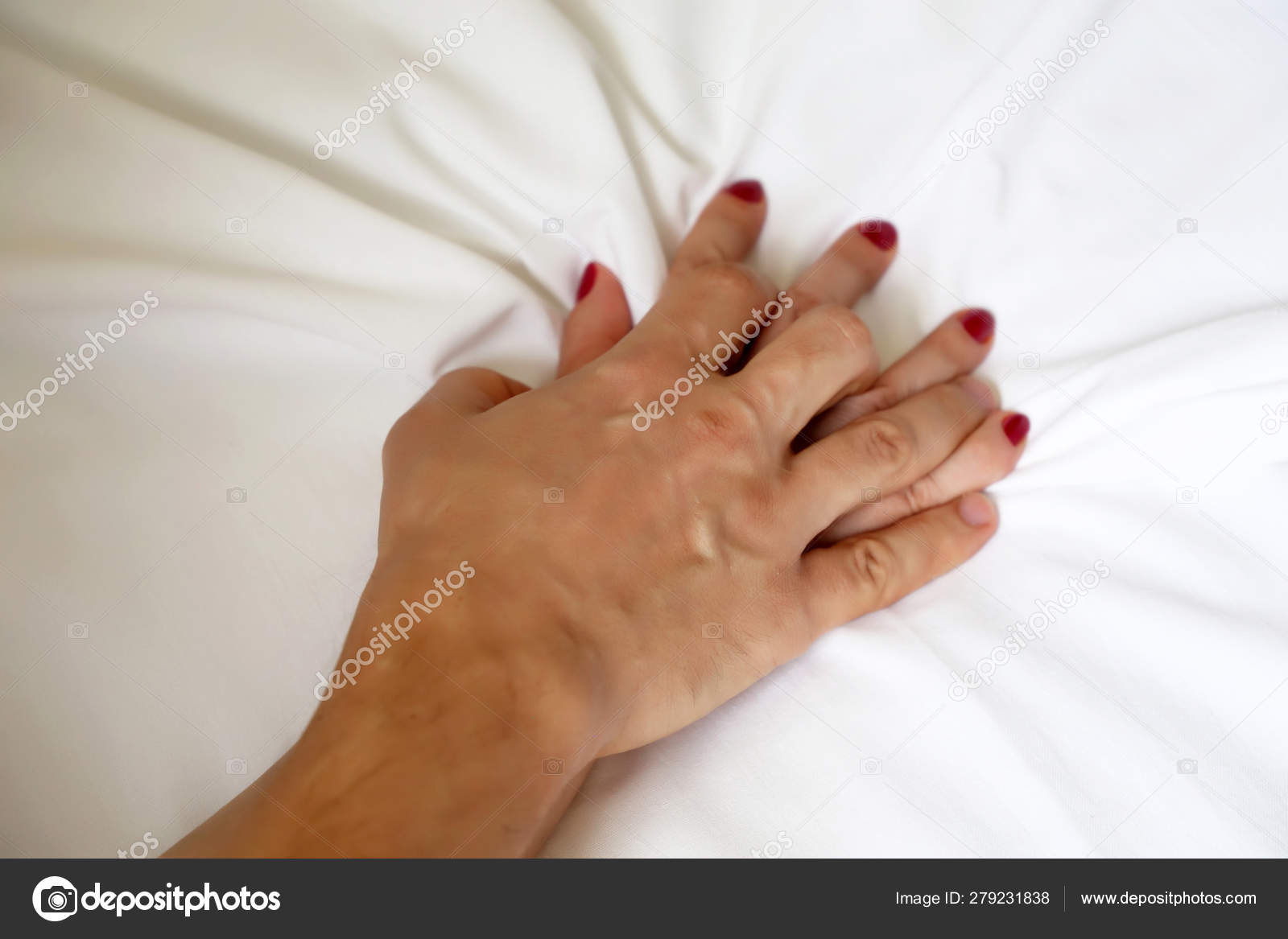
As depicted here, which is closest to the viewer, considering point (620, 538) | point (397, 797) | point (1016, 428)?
point (397, 797)

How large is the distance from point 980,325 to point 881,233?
16cm

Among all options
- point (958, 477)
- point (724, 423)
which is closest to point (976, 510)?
point (958, 477)

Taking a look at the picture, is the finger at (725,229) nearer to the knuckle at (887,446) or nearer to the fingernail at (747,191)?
the fingernail at (747,191)

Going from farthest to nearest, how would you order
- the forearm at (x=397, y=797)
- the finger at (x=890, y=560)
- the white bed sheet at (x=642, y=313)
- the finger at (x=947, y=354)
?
the finger at (x=947, y=354)
the finger at (x=890, y=560)
the white bed sheet at (x=642, y=313)
the forearm at (x=397, y=797)

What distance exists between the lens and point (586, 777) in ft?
3.13

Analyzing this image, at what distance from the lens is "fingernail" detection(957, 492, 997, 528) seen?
3.49ft

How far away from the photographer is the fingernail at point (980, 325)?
1.12 meters

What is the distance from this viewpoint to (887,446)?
1.06 m

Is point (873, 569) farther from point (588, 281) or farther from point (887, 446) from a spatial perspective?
point (588, 281)

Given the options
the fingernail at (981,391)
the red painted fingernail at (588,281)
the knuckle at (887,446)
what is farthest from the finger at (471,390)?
the fingernail at (981,391)

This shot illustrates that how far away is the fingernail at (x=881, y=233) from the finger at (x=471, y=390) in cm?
→ 43
